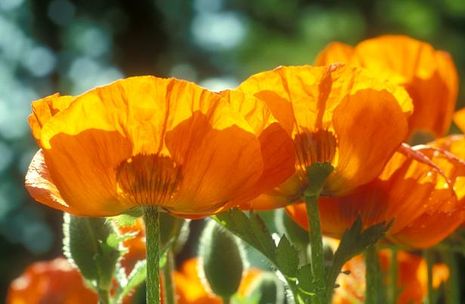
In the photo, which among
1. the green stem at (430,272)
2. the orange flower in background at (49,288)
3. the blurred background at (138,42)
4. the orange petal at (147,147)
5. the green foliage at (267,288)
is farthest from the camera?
the blurred background at (138,42)

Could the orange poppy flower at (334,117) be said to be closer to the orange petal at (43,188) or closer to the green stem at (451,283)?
the orange petal at (43,188)

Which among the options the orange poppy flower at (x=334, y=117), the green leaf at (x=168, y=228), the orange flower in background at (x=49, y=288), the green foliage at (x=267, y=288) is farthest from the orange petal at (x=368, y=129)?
the orange flower in background at (x=49, y=288)

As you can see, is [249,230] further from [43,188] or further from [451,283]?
[451,283]

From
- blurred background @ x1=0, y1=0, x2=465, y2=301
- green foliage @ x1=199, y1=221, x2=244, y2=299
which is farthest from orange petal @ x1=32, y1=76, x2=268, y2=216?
blurred background @ x1=0, y1=0, x2=465, y2=301

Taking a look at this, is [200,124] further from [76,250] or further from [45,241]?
[45,241]

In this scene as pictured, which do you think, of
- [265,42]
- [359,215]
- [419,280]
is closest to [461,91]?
[265,42]

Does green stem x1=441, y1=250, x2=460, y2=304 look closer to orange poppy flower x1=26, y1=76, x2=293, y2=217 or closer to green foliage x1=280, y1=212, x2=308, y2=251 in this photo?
green foliage x1=280, y1=212, x2=308, y2=251

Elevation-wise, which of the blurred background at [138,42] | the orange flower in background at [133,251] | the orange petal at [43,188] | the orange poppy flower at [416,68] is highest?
the blurred background at [138,42]
